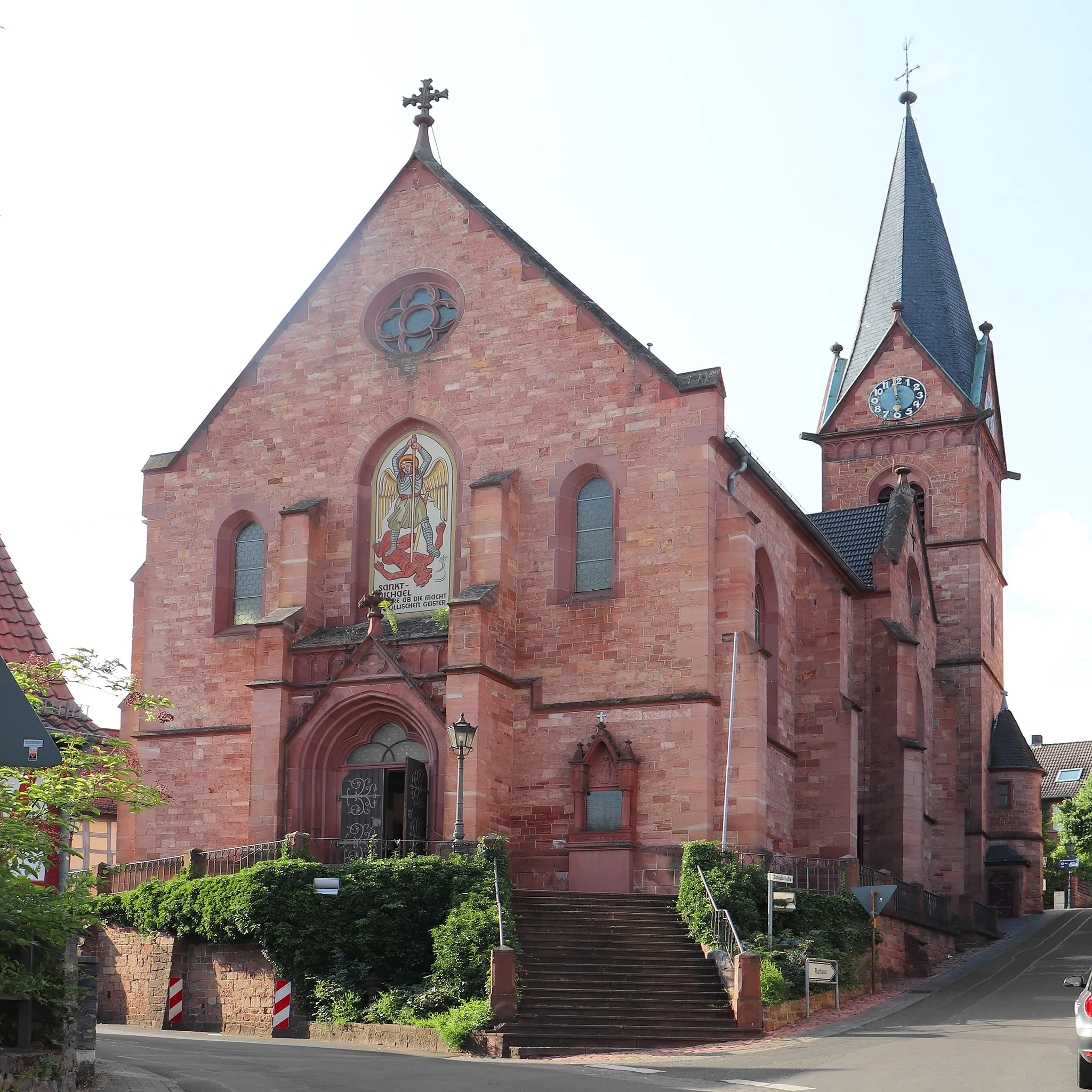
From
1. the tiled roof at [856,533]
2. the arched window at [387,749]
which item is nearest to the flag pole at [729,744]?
the arched window at [387,749]

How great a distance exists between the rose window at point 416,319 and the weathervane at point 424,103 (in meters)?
3.55

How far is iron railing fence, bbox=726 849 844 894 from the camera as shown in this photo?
2703cm

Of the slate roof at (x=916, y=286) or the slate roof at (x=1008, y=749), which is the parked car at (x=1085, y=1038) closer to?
the slate roof at (x=1008, y=749)

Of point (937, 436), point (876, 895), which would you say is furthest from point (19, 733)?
point (937, 436)

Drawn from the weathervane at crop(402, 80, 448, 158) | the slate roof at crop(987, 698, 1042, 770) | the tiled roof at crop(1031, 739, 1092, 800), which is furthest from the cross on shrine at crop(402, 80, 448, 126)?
the tiled roof at crop(1031, 739, 1092, 800)

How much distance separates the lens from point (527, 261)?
103 ft

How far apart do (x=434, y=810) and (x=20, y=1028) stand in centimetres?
1552

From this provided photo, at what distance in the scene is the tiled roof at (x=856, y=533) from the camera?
124 ft

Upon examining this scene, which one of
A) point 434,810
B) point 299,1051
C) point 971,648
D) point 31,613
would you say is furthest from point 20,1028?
point 971,648

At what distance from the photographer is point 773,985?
Answer: 22.8 meters

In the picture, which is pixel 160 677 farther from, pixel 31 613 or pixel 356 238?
pixel 31 613

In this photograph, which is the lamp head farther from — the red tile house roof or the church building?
the red tile house roof

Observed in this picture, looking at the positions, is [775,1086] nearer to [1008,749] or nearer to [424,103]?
[424,103]

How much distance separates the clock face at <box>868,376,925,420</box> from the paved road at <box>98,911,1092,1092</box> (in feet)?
98.7
